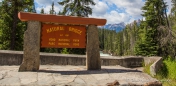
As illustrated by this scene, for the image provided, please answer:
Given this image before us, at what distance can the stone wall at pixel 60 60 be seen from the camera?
398 inches

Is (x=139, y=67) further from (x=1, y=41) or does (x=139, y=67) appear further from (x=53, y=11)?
(x=53, y=11)

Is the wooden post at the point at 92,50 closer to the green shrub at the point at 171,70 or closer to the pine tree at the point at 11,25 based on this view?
the green shrub at the point at 171,70

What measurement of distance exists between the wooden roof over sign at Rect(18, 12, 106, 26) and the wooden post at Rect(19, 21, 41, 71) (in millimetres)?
225

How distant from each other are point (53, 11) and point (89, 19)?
47.3 meters

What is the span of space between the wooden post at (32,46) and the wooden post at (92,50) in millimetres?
2100

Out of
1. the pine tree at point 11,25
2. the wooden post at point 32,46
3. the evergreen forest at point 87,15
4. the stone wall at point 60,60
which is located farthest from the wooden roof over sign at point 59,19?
the pine tree at point 11,25

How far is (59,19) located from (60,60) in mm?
3526

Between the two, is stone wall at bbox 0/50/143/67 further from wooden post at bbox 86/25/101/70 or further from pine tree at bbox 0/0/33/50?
pine tree at bbox 0/0/33/50

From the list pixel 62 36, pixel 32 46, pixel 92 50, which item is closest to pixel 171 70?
pixel 92 50

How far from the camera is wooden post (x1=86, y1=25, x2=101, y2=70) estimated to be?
8352mm

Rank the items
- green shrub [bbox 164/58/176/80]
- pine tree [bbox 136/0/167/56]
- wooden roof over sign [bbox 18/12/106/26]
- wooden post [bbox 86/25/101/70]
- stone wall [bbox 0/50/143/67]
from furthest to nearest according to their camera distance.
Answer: pine tree [bbox 136/0/167/56]
stone wall [bbox 0/50/143/67]
green shrub [bbox 164/58/176/80]
wooden post [bbox 86/25/101/70]
wooden roof over sign [bbox 18/12/106/26]

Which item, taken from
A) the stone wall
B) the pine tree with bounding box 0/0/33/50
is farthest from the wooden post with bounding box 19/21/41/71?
the pine tree with bounding box 0/0/33/50

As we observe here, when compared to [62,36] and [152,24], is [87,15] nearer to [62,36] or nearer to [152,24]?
[152,24]

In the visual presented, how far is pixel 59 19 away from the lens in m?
7.79
